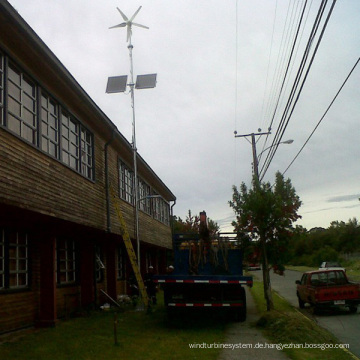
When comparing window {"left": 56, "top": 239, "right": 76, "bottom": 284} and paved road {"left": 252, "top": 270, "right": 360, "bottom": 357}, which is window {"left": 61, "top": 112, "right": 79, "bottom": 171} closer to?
window {"left": 56, "top": 239, "right": 76, "bottom": 284}

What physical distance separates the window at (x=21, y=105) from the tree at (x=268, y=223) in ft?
26.0

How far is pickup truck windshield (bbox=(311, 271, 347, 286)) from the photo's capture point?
1746 centimetres

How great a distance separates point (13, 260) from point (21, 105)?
4.17 m

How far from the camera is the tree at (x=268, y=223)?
642 inches

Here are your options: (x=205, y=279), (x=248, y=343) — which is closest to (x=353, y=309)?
(x=205, y=279)

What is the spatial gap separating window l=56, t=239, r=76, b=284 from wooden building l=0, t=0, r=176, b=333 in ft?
0.11

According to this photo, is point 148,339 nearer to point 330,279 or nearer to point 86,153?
point 86,153

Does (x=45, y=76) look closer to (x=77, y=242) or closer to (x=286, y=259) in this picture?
(x=77, y=242)

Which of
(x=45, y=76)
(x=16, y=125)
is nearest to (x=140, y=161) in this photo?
(x=45, y=76)

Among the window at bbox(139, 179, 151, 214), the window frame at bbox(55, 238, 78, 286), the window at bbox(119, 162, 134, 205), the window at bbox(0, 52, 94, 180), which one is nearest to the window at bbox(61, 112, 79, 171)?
the window at bbox(0, 52, 94, 180)

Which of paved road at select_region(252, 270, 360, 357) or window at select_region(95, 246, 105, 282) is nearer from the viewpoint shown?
paved road at select_region(252, 270, 360, 357)

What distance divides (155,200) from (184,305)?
1634 centimetres

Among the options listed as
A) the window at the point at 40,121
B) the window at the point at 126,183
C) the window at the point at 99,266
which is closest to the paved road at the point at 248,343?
the window at the point at 40,121

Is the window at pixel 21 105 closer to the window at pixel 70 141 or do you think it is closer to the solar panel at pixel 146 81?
the window at pixel 70 141
